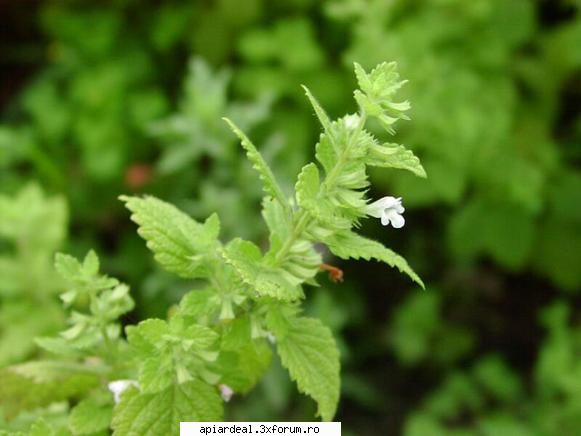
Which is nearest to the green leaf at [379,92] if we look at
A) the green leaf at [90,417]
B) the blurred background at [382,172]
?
the green leaf at [90,417]

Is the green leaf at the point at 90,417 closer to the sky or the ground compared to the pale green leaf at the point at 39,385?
closer to the ground

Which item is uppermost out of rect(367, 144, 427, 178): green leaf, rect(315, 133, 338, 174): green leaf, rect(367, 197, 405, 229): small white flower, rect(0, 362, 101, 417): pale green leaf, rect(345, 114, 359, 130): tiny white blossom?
rect(345, 114, 359, 130): tiny white blossom

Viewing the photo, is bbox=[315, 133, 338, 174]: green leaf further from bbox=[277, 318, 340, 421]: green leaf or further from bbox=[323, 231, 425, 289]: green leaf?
bbox=[277, 318, 340, 421]: green leaf

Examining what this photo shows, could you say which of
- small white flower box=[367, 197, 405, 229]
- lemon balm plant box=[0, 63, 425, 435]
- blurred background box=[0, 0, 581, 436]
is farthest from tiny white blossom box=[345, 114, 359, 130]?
blurred background box=[0, 0, 581, 436]

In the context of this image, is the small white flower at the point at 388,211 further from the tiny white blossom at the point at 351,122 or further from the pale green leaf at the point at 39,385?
the pale green leaf at the point at 39,385

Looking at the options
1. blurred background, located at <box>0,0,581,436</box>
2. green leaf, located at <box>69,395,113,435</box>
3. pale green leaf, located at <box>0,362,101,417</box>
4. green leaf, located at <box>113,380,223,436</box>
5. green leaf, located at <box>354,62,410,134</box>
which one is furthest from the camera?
blurred background, located at <box>0,0,581,436</box>

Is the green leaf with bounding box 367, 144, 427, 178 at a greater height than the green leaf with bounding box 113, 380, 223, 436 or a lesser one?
greater

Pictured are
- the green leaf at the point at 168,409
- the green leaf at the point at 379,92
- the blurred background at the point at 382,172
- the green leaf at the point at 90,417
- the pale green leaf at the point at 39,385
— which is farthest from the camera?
the blurred background at the point at 382,172
